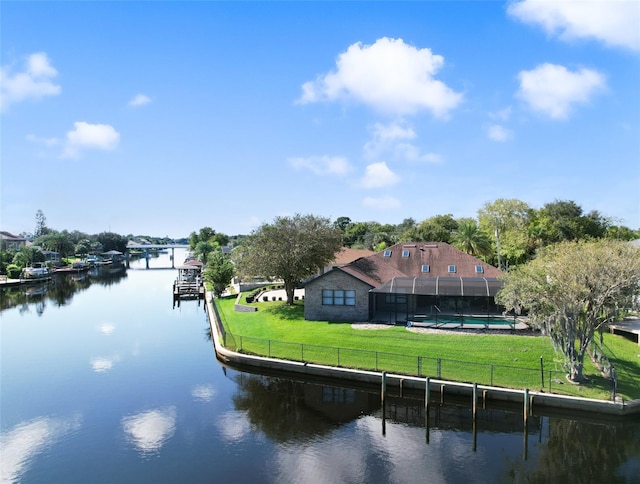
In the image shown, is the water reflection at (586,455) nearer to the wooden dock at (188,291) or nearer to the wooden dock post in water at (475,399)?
Answer: the wooden dock post in water at (475,399)

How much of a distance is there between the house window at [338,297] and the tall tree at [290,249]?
18.2ft

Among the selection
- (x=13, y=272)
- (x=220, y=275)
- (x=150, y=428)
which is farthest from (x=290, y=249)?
(x=13, y=272)

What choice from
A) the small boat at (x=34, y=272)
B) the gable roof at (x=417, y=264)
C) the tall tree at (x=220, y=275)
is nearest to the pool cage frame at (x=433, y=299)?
the gable roof at (x=417, y=264)

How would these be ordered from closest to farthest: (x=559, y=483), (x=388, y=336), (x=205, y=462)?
1. (x=559, y=483)
2. (x=205, y=462)
3. (x=388, y=336)

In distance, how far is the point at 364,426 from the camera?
2077 centimetres

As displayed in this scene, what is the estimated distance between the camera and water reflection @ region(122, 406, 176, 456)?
18859mm

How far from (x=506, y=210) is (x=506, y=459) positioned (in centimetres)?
5770

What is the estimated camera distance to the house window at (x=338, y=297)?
1446 inches

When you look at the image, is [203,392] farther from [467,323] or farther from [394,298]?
[394,298]

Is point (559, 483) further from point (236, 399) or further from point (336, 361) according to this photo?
point (236, 399)

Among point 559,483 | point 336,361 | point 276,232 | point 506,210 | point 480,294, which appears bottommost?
point 559,483

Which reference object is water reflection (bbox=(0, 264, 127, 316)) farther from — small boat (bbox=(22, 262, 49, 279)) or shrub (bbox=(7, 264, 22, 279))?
shrub (bbox=(7, 264, 22, 279))

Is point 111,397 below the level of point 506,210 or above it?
below

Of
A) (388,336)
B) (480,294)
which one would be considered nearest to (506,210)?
(480,294)
